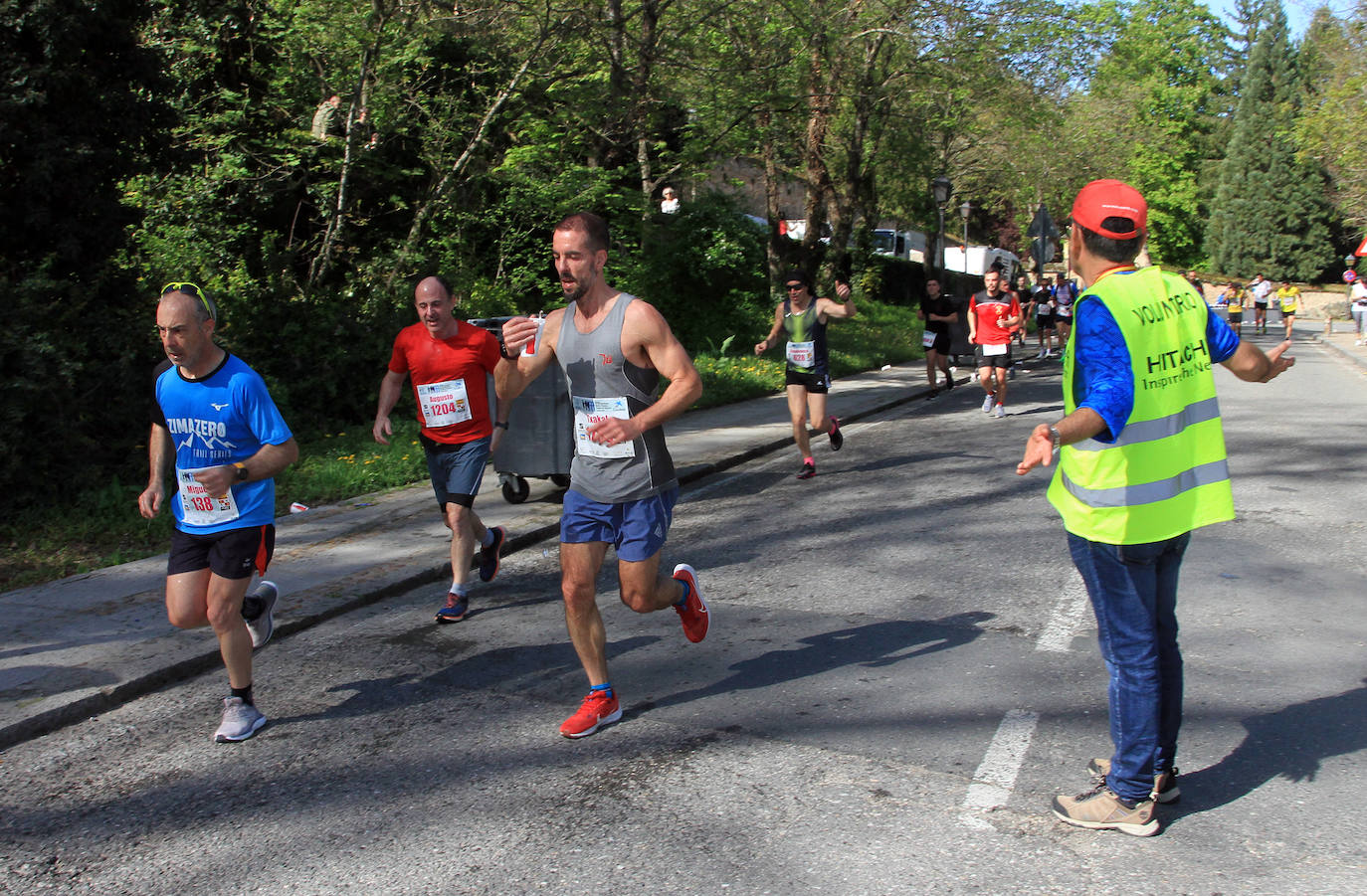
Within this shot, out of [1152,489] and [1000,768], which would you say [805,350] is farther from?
[1152,489]

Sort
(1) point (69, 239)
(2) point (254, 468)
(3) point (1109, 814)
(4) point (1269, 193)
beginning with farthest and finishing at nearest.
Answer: (4) point (1269, 193)
(1) point (69, 239)
(2) point (254, 468)
(3) point (1109, 814)

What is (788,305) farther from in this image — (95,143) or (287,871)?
(287,871)

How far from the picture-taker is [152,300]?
33.0ft

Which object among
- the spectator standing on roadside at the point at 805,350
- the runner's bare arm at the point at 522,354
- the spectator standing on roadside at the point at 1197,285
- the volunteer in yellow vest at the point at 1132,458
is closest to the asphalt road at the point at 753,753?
the volunteer in yellow vest at the point at 1132,458

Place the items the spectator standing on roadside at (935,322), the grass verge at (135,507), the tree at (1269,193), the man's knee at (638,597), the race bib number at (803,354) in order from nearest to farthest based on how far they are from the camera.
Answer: the man's knee at (638,597)
the grass verge at (135,507)
the race bib number at (803,354)
the spectator standing on roadside at (935,322)
the tree at (1269,193)

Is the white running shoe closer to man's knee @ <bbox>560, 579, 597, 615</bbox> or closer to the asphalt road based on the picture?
the asphalt road

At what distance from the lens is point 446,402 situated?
6227 mm

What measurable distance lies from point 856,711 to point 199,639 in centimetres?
334

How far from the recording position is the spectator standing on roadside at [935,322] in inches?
654

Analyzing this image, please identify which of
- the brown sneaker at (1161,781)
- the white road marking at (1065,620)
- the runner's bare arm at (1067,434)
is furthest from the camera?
the white road marking at (1065,620)

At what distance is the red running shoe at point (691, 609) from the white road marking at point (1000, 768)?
1340 millimetres

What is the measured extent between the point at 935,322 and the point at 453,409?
39.2 feet

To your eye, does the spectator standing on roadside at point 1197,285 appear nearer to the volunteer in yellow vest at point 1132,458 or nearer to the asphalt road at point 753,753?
the volunteer in yellow vest at point 1132,458

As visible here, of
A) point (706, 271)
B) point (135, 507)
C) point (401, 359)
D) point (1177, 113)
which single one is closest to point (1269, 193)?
point (1177, 113)
